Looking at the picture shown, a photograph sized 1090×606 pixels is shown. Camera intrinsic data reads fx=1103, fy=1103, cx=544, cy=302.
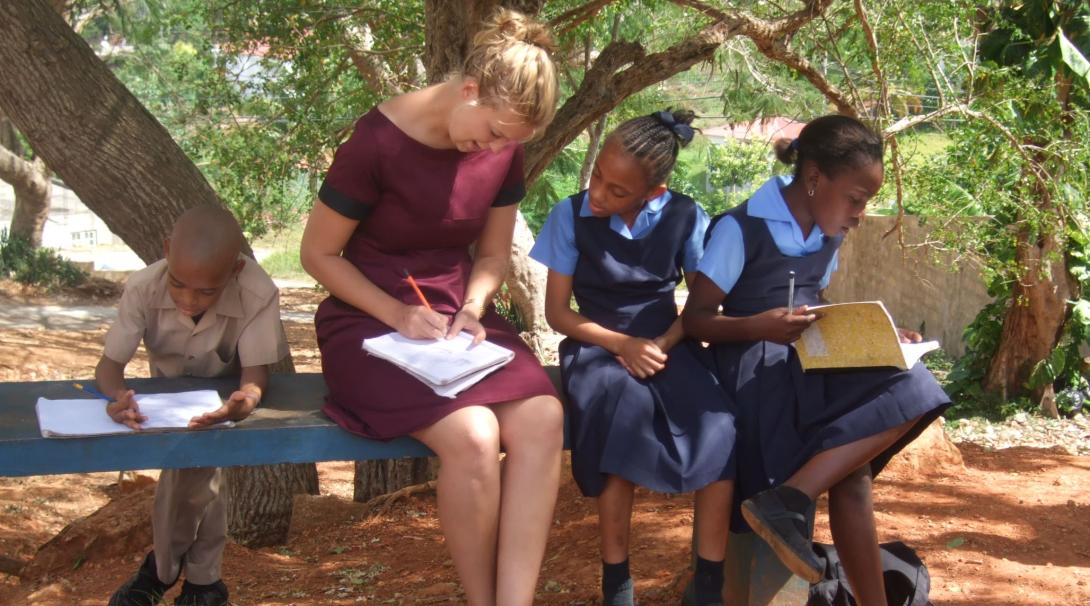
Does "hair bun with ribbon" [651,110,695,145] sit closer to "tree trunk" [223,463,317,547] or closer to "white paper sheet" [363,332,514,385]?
"white paper sheet" [363,332,514,385]

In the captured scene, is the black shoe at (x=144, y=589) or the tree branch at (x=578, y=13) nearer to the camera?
the black shoe at (x=144, y=589)

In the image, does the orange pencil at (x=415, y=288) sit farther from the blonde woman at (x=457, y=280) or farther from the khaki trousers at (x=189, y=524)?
the khaki trousers at (x=189, y=524)

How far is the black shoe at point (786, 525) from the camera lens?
2.51 m

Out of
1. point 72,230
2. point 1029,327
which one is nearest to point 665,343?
point 1029,327

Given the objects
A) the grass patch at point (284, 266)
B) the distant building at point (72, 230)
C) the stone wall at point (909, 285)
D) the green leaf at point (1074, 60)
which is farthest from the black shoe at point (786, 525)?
the distant building at point (72, 230)

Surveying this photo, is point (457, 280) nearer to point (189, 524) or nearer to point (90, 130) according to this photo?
point (189, 524)

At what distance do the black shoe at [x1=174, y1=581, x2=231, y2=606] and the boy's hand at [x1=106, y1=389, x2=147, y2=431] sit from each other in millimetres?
756

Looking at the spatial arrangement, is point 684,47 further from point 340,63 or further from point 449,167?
point 340,63

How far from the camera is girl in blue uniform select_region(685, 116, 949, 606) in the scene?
9.10ft

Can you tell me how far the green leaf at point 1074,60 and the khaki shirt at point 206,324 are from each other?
4.84 m

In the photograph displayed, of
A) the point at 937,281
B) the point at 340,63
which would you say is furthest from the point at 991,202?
the point at 937,281

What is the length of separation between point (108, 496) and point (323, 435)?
4.47 meters

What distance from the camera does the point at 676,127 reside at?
3189mm

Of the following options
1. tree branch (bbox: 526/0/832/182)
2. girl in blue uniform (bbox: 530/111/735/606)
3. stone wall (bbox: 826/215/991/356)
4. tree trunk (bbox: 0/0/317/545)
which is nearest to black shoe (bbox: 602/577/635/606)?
girl in blue uniform (bbox: 530/111/735/606)
